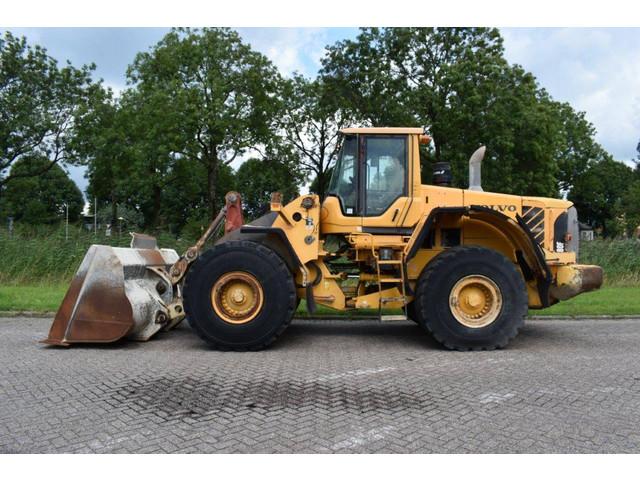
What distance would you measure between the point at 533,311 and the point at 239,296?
20.1ft

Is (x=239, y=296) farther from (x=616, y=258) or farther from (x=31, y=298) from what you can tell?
(x=616, y=258)

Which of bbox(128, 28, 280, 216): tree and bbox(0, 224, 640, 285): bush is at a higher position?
bbox(128, 28, 280, 216): tree

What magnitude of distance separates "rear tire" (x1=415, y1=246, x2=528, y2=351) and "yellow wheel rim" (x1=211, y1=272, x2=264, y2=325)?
2.16 m

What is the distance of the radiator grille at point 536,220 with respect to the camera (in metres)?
7.39

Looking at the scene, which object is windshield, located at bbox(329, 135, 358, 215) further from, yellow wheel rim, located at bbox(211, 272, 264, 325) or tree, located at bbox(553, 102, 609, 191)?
tree, located at bbox(553, 102, 609, 191)

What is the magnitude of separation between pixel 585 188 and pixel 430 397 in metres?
63.4

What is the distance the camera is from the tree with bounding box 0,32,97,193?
3075 cm

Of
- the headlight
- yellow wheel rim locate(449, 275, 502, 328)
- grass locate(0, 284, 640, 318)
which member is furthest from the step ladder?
grass locate(0, 284, 640, 318)

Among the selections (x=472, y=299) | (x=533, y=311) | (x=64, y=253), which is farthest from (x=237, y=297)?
(x=64, y=253)

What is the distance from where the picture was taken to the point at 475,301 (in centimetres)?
703

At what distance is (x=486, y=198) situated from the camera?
734cm

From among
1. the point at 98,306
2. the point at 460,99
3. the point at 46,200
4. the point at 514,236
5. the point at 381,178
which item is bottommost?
the point at 98,306

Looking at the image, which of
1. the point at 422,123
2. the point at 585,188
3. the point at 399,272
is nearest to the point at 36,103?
the point at 422,123

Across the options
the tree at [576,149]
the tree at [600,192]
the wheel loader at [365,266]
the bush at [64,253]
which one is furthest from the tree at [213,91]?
the tree at [600,192]
